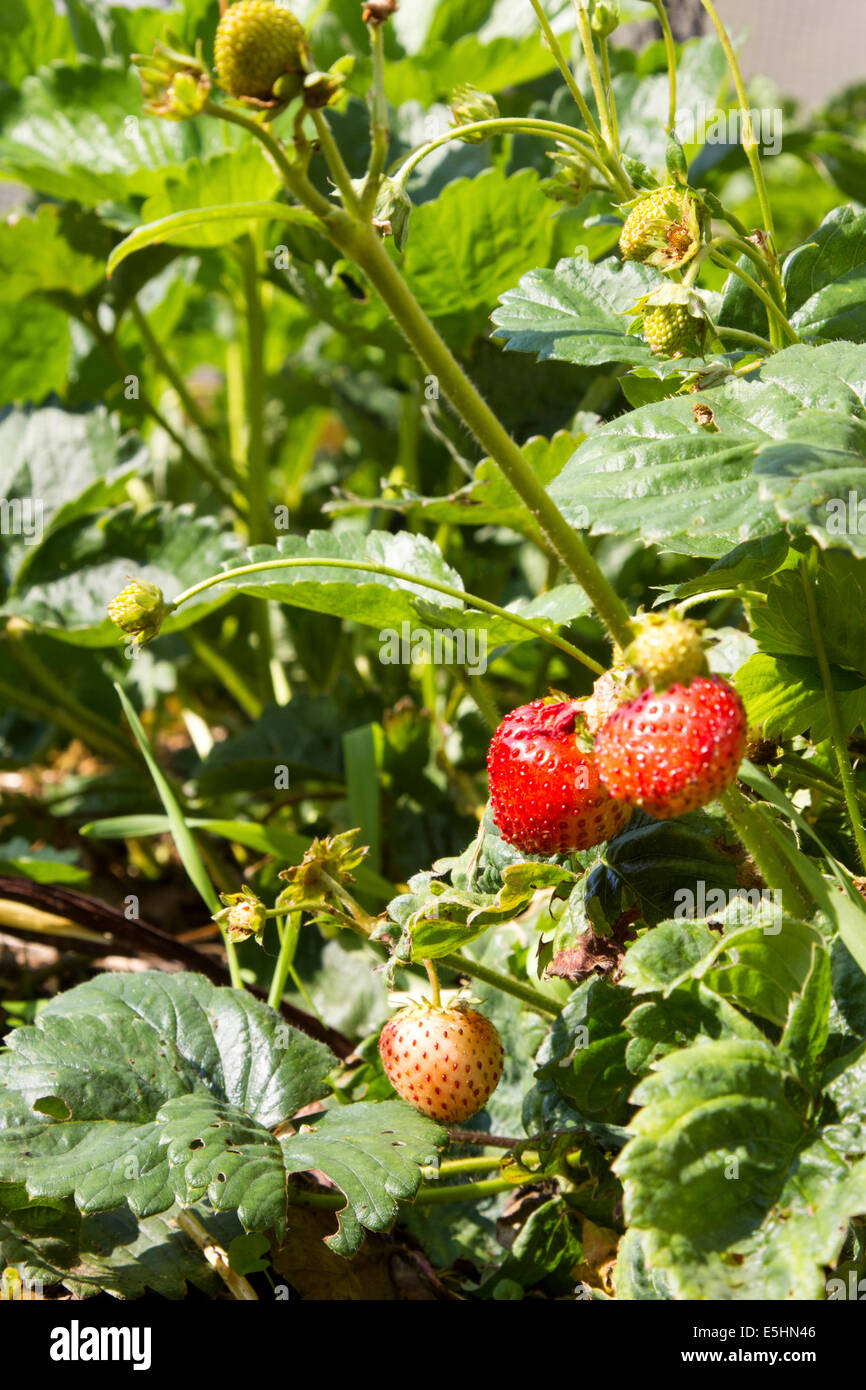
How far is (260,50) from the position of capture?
0.46 meters

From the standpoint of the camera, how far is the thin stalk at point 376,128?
479 millimetres

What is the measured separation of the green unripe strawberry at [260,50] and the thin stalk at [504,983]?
46 centimetres

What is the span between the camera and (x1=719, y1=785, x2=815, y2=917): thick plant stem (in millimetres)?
619

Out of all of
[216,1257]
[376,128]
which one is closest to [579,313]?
[376,128]

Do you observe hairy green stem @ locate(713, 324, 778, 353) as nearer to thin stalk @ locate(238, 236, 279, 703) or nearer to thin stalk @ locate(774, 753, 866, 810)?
thin stalk @ locate(774, 753, 866, 810)

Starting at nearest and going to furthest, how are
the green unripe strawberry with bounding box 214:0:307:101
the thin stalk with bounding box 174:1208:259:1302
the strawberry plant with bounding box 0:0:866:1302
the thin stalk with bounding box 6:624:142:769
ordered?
the green unripe strawberry with bounding box 214:0:307:101 → the strawberry plant with bounding box 0:0:866:1302 → the thin stalk with bounding box 174:1208:259:1302 → the thin stalk with bounding box 6:624:142:769

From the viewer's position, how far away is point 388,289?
0.51 meters

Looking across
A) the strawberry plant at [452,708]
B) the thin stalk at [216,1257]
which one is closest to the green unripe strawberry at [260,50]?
the strawberry plant at [452,708]

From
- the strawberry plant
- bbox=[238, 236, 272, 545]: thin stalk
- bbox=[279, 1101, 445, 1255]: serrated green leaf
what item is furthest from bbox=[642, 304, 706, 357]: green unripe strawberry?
bbox=[238, 236, 272, 545]: thin stalk

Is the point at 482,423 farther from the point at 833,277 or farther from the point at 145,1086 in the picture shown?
the point at 145,1086

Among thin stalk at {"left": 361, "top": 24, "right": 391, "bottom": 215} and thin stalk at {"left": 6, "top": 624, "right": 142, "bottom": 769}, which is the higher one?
thin stalk at {"left": 361, "top": 24, "right": 391, "bottom": 215}

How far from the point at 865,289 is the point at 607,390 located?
0.41m

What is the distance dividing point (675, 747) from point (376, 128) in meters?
0.28
